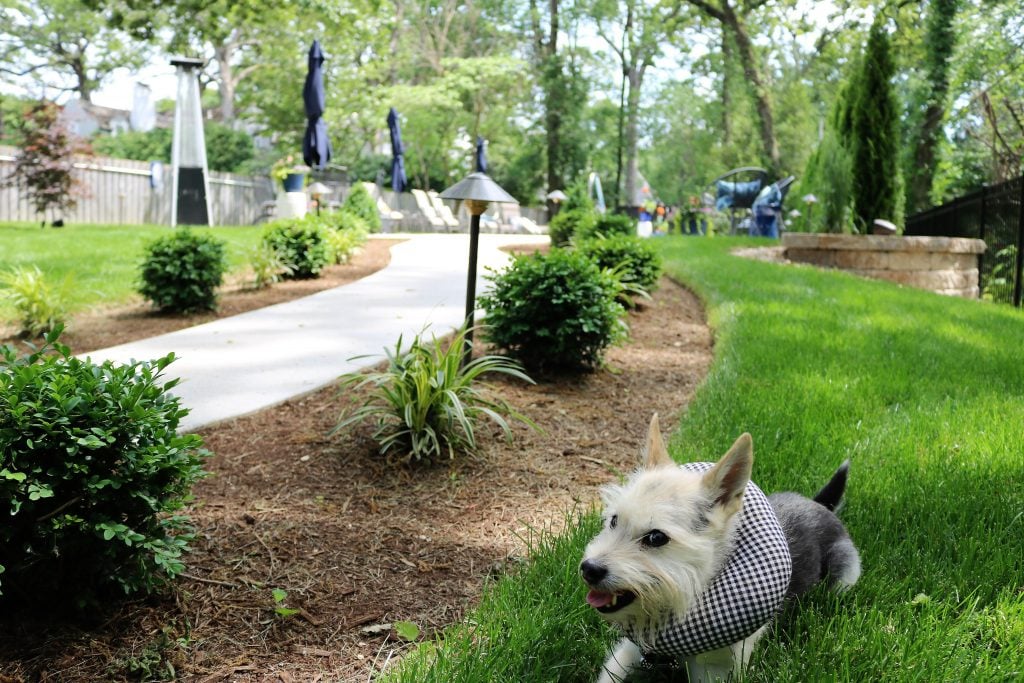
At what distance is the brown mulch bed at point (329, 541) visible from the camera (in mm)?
2381

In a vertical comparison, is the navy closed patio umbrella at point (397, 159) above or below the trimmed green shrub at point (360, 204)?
above

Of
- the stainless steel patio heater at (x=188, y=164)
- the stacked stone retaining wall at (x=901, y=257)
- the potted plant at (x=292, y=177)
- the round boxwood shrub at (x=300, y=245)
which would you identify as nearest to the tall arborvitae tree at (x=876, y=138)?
the stacked stone retaining wall at (x=901, y=257)

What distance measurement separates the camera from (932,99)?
19.1 m

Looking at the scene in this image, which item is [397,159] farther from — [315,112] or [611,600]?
[611,600]

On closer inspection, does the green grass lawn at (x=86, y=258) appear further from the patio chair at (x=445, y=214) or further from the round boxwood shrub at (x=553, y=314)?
the patio chair at (x=445, y=214)

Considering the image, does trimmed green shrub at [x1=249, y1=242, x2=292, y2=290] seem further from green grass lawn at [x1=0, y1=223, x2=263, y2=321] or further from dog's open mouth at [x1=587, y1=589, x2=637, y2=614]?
dog's open mouth at [x1=587, y1=589, x2=637, y2=614]

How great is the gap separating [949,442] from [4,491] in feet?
12.5

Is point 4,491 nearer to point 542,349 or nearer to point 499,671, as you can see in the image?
point 499,671

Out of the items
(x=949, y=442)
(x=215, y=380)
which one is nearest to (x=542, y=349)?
(x=215, y=380)

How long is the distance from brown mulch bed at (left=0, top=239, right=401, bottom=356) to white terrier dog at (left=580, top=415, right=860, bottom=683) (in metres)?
5.78

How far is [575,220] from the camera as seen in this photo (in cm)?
1436

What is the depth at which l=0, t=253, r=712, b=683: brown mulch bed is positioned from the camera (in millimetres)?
2381

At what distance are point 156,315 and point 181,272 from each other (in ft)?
2.01

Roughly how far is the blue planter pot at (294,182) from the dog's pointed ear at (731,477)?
20.6 metres
